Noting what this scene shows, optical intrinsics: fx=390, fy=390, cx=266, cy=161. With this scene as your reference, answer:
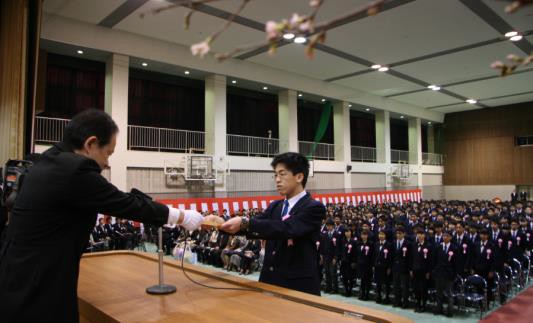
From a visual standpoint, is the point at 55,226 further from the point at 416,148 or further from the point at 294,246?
the point at 416,148

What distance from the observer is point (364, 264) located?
25.3 ft

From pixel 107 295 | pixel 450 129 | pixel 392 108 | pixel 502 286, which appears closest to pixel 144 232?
pixel 502 286

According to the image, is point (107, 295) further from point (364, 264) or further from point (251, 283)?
point (364, 264)

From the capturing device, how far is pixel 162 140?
1681cm

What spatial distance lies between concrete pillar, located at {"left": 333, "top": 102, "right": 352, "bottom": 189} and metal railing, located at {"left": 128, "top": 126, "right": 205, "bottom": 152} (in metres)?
8.41

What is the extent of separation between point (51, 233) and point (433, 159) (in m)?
32.0

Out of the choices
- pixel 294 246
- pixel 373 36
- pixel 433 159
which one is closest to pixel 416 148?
pixel 433 159

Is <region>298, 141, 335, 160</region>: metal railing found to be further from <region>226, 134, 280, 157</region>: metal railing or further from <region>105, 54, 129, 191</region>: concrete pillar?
<region>105, 54, 129, 191</region>: concrete pillar

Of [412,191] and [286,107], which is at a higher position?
[286,107]

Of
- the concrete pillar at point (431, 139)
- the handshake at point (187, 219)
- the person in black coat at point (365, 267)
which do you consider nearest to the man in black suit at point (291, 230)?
the handshake at point (187, 219)

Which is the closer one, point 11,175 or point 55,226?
point 55,226

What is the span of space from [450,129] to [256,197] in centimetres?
2022

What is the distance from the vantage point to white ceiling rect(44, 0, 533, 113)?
484 inches

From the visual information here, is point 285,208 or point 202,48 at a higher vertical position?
point 202,48
